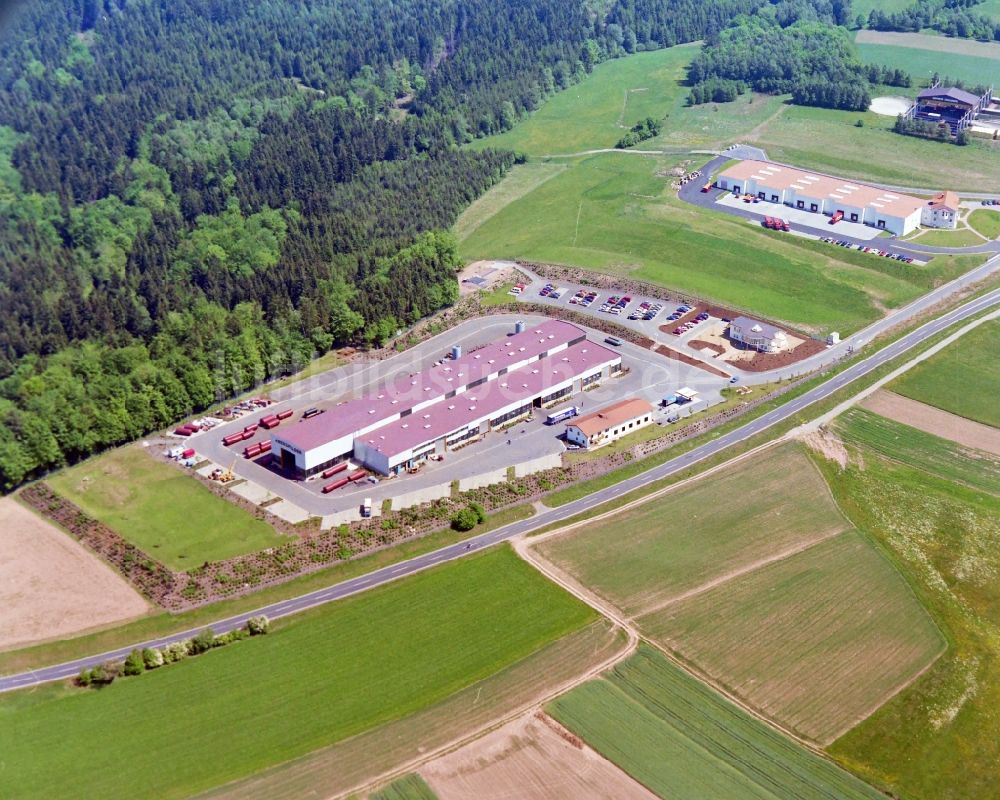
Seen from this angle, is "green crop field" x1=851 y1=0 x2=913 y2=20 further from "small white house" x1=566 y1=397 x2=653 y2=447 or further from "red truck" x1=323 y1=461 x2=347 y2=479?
"red truck" x1=323 y1=461 x2=347 y2=479

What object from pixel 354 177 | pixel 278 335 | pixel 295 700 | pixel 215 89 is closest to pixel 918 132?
pixel 354 177

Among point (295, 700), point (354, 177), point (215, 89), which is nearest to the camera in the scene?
point (295, 700)

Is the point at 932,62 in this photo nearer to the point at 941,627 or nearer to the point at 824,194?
the point at 824,194

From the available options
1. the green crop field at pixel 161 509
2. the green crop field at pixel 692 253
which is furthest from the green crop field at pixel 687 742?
the green crop field at pixel 692 253

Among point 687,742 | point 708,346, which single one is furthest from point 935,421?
point 687,742

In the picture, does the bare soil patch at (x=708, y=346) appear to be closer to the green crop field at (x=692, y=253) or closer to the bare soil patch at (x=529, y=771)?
the green crop field at (x=692, y=253)

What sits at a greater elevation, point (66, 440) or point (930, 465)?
point (66, 440)

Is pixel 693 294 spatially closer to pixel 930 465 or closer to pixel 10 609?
pixel 930 465
